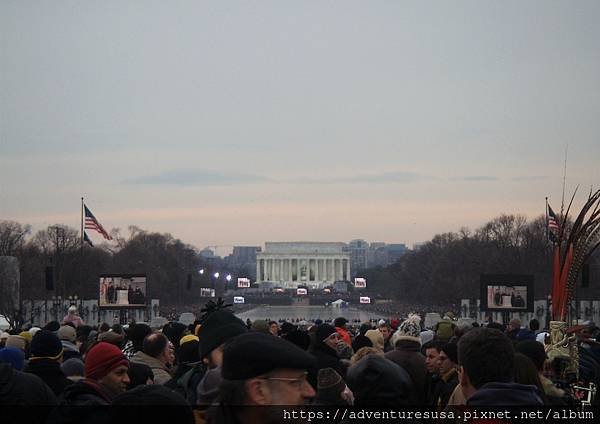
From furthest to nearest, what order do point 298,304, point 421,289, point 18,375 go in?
point 298,304 → point 421,289 → point 18,375

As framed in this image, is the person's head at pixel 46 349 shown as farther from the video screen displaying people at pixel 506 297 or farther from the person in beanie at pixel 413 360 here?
the video screen displaying people at pixel 506 297

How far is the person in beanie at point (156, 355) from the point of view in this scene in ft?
38.9

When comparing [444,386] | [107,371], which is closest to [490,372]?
[107,371]

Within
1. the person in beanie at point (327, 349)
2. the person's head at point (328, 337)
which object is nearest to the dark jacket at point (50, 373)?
the person in beanie at point (327, 349)

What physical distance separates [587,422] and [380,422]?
1396mm

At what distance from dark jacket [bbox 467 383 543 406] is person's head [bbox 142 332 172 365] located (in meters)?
5.40

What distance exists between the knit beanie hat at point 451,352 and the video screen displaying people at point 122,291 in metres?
35.7

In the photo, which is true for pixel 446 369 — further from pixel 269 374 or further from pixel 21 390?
pixel 269 374

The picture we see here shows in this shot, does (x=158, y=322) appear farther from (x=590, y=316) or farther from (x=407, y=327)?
(x=407, y=327)

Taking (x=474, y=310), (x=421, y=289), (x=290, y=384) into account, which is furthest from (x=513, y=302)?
(x=421, y=289)

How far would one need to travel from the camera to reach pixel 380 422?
793 centimetres

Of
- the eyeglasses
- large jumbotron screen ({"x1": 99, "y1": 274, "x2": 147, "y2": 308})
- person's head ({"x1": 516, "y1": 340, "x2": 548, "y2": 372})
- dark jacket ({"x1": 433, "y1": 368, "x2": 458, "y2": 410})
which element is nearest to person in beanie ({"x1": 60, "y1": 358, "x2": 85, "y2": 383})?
dark jacket ({"x1": 433, "y1": 368, "x2": 458, "y2": 410})

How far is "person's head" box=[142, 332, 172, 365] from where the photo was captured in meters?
11.9

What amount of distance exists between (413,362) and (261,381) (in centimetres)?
648
